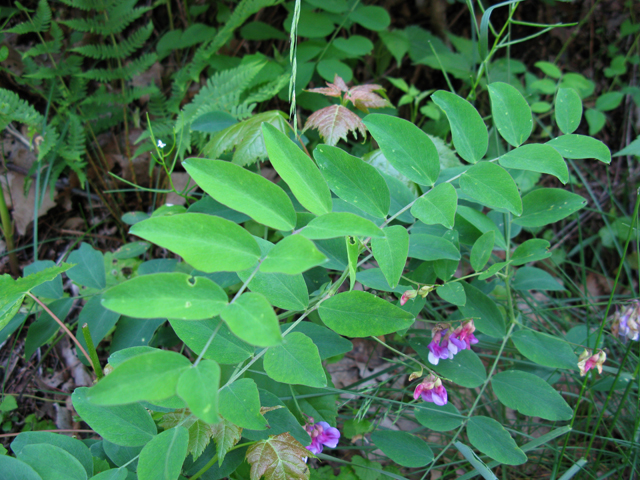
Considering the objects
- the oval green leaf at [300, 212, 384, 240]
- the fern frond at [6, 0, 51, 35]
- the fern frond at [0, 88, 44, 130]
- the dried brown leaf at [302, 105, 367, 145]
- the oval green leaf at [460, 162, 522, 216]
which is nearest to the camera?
the oval green leaf at [300, 212, 384, 240]

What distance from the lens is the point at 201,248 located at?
65 centimetres

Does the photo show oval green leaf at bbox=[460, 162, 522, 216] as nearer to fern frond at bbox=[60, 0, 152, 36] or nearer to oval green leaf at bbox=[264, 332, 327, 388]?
oval green leaf at bbox=[264, 332, 327, 388]

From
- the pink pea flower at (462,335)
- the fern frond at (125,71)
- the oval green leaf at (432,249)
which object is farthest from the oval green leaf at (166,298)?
the fern frond at (125,71)

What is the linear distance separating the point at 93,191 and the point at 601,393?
2.57 meters

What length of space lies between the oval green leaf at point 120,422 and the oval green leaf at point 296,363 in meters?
0.32

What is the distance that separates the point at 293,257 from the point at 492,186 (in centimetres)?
55

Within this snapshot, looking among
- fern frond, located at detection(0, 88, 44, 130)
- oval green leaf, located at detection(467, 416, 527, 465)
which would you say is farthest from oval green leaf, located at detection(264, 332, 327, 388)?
fern frond, located at detection(0, 88, 44, 130)

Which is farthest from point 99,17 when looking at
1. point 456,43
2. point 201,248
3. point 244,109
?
point 201,248

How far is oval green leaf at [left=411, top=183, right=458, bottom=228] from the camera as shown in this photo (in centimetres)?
87

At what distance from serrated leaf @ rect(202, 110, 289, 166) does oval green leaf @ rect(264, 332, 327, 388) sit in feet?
2.29

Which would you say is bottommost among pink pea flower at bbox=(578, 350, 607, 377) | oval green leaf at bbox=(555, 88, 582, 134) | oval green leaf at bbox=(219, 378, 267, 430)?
pink pea flower at bbox=(578, 350, 607, 377)

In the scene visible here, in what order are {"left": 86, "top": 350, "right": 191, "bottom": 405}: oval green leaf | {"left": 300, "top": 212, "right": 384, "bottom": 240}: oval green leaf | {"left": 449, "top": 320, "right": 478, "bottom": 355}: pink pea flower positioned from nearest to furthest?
{"left": 86, "top": 350, "right": 191, "bottom": 405}: oval green leaf < {"left": 300, "top": 212, "right": 384, "bottom": 240}: oval green leaf < {"left": 449, "top": 320, "right": 478, "bottom": 355}: pink pea flower

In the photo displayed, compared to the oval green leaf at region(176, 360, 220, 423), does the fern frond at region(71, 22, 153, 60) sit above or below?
above

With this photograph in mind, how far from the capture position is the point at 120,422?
2.85 feet
